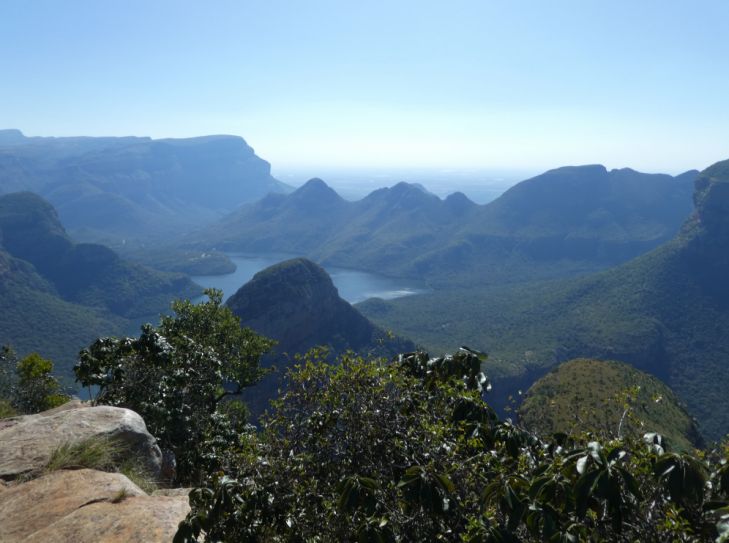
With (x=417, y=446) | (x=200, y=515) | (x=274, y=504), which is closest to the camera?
(x=200, y=515)

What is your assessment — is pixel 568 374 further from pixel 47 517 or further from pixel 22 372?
pixel 47 517

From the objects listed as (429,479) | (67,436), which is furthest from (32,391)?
(429,479)

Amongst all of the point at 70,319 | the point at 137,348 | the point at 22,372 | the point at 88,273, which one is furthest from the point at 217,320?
the point at 88,273

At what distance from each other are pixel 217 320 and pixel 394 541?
19.4 meters

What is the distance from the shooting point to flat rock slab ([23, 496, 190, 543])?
717cm

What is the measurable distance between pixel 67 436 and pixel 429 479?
8.76 meters

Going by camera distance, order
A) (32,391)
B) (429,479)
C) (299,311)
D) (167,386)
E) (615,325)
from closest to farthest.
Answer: (429,479), (167,386), (32,391), (299,311), (615,325)

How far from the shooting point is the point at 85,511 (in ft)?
25.6

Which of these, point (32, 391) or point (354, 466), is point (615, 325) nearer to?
point (32, 391)

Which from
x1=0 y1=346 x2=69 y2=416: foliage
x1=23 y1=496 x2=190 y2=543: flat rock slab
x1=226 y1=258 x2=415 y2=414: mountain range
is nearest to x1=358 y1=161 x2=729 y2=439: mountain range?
x1=226 y1=258 x2=415 y2=414: mountain range

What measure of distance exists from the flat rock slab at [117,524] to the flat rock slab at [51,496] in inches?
7.5

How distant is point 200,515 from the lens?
592 centimetres

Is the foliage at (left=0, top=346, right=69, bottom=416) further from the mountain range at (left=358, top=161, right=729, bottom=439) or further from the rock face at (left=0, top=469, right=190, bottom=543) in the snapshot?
the mountain range at (left=358, top=161, right=729, bottom=439)

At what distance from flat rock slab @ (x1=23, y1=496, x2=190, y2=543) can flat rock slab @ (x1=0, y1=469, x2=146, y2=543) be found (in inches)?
7.5
